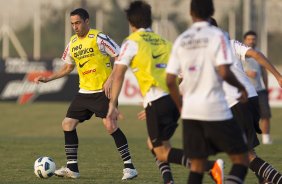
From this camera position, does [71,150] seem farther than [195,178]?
Yes

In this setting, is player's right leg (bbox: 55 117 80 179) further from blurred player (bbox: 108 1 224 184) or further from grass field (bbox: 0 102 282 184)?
blurred player (bbox: 108 1 224 184)

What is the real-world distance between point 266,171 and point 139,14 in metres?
2.39

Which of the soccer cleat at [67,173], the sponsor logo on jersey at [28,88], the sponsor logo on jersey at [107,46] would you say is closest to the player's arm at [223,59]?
the sponsor logo on jersey at [107,46]

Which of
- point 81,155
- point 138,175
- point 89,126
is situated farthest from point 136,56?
point 89,126

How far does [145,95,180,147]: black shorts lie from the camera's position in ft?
34.7

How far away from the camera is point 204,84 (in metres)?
9.08

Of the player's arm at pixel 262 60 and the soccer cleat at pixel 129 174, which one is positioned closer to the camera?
the player's arm at pixel 262 60

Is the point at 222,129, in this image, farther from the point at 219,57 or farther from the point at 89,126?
the point at 89,126

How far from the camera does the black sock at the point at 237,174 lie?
9.36 metres

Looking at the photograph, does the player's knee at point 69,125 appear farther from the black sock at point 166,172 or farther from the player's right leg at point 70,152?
the black sock at point 166,172

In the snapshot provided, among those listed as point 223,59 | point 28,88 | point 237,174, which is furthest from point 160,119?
point 28,88

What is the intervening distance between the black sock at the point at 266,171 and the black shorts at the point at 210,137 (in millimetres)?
2097

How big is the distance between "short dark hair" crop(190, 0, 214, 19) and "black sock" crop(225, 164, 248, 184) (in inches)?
57.6

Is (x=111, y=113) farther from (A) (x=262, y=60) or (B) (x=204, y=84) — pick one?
(A) (x=262, y=60)
